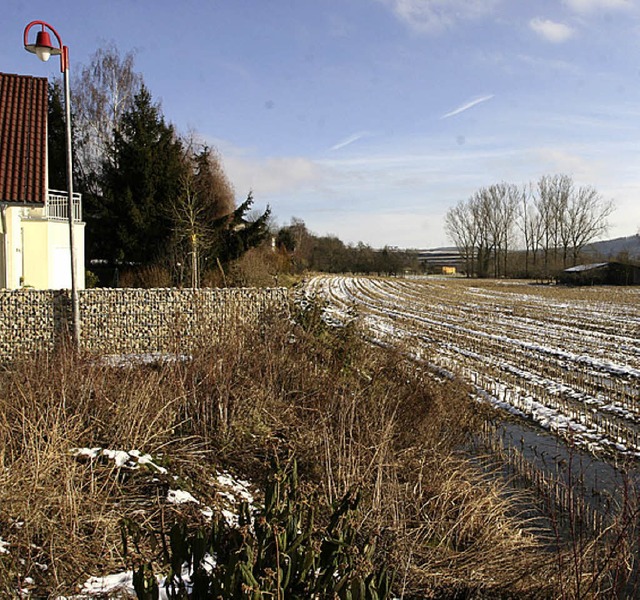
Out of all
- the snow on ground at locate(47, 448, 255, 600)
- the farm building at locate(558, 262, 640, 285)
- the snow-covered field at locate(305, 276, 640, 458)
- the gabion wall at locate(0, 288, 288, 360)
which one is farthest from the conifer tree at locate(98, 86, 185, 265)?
the farm building at locate(558, 262, 640, 285)

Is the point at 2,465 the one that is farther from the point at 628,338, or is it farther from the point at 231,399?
the point at 628,338

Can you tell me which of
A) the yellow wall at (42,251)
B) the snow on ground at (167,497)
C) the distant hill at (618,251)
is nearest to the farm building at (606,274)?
the distant hill at (618,251)

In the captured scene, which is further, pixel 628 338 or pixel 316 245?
pixel 316 245

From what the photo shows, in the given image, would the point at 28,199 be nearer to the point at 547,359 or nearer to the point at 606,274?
the point at 547,359

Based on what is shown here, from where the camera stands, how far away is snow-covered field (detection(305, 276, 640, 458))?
9.19 m

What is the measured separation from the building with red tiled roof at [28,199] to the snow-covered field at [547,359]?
27.2 ft

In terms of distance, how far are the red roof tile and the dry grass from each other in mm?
10283

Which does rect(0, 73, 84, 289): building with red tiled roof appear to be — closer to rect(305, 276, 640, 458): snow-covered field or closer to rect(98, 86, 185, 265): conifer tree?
rect(98, 86, 185, 265): conifer tree

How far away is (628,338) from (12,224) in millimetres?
18279

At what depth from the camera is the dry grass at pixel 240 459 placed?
422 centimetres

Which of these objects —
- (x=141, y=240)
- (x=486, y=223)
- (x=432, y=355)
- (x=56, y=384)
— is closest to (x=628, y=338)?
(x=432, y=355)

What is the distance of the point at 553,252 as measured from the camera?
275ft

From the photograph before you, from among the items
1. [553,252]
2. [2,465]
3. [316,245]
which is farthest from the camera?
[316,245]

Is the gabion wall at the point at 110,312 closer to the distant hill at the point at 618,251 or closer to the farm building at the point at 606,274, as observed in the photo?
the farm building at the point at 606,274
